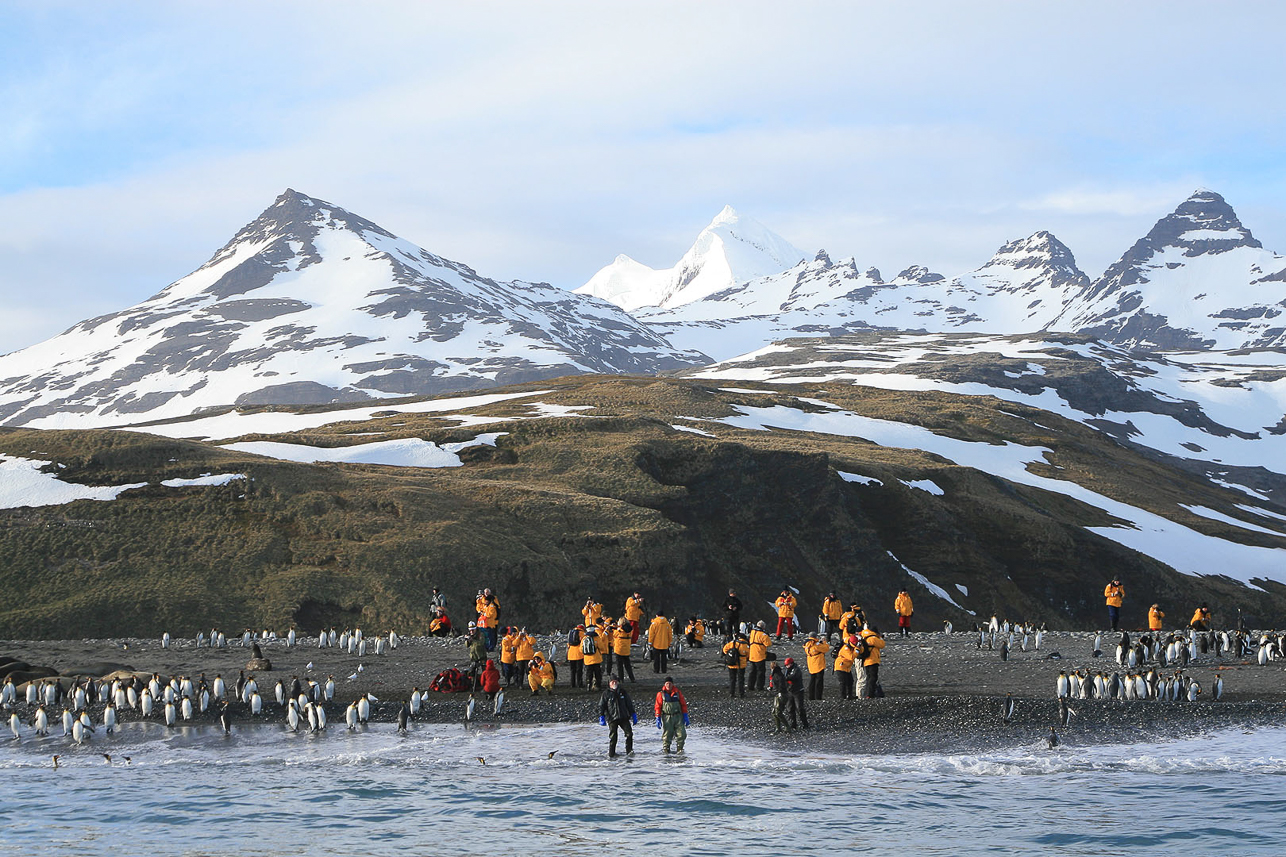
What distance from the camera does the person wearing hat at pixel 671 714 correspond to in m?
29.6

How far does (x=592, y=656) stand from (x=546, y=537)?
973 inches

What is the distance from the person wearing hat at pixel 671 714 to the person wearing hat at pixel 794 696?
3474 millimetres

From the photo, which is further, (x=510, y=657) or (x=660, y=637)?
(x=660, y=637)

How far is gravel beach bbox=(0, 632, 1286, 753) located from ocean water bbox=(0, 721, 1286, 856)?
1275mm

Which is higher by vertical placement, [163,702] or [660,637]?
[660,637]

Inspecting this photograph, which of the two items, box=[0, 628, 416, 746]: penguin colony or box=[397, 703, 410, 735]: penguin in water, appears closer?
box=[397, 703, 410, 735]: penguin in water

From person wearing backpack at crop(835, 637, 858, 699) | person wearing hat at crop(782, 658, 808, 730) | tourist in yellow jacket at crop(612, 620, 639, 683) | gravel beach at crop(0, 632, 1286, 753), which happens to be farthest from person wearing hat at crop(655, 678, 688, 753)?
person wearing backpack at crop(835, 637, 858, 699)

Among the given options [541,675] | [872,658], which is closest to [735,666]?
[872,658]

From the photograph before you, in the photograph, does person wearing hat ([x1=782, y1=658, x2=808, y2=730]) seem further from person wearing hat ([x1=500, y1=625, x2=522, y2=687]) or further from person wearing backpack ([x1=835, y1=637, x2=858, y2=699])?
person wearing hat ([x1=500, y1=625, x2=522, y2=687])

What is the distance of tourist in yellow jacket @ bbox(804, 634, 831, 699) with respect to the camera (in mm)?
33062

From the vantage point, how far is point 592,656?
121ft

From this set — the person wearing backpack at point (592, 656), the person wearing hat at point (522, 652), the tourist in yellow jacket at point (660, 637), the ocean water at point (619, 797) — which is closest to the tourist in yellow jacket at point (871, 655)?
the ocean water at point (619, 797)

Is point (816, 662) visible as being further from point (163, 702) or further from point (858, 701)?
point (163, 702)

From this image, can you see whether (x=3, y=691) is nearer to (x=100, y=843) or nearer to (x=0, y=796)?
(x=0, y=796)
